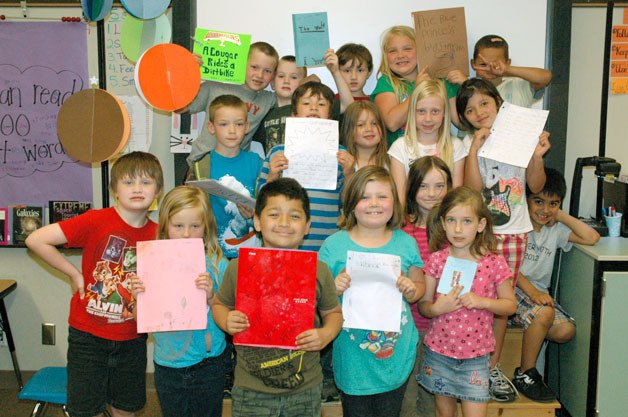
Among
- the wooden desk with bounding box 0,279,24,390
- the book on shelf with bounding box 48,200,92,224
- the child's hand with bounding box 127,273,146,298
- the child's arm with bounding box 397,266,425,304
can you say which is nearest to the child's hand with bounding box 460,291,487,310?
the child's arm with bounding box 397,266,425,304

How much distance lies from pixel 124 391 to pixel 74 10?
226cm

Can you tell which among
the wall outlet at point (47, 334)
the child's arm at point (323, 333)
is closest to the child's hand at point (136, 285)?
the child's arm at point (323, 333)

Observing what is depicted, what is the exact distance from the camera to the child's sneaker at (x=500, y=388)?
9.76ft

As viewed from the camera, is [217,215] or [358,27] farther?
[358,27]

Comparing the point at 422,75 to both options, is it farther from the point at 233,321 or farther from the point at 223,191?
the point at 233,321

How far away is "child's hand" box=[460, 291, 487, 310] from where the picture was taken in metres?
2.32

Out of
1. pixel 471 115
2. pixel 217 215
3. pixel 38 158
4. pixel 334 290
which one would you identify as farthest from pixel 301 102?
pixel 38 158

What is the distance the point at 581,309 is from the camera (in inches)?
124

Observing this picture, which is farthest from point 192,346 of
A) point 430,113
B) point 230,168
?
point 430,113

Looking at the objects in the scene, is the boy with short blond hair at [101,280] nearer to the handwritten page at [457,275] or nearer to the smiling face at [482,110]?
the handwritten page at [457,275]

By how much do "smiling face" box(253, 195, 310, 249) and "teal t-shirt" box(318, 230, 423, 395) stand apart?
0.76ft

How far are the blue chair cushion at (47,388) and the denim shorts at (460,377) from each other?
5.67 ft

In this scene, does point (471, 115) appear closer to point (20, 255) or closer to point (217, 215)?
point (217, 215)

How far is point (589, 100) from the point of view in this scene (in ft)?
11.7
